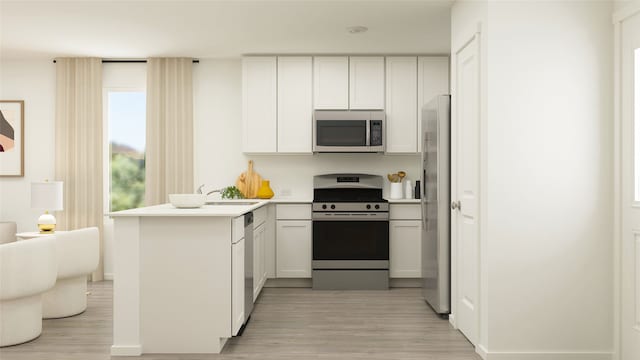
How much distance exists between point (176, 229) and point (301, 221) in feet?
7.90

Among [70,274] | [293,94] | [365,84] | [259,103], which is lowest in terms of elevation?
[70,274]

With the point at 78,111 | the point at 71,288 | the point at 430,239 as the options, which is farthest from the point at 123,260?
the point at 78,111

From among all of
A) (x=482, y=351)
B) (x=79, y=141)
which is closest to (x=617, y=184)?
(x=482, y=351)

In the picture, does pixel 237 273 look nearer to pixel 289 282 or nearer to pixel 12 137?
pixel 289 282

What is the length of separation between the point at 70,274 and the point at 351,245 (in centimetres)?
267

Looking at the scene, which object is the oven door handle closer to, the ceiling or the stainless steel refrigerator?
the stainless steel refrigerator

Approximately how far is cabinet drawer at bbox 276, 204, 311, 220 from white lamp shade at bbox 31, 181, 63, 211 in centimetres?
231

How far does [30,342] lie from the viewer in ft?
12.1

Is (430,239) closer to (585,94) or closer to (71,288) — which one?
(585,94)

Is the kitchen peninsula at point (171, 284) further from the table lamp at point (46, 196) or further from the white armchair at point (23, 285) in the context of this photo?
the table lamp at point (46, 196)

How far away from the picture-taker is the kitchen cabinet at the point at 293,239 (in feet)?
18.7

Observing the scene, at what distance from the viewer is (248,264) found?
157 inches

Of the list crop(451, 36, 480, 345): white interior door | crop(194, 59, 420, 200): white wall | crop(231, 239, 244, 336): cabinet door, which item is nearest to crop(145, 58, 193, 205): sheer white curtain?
crop(194, 59, 420, 200): white wall

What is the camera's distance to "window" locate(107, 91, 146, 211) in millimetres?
6301
